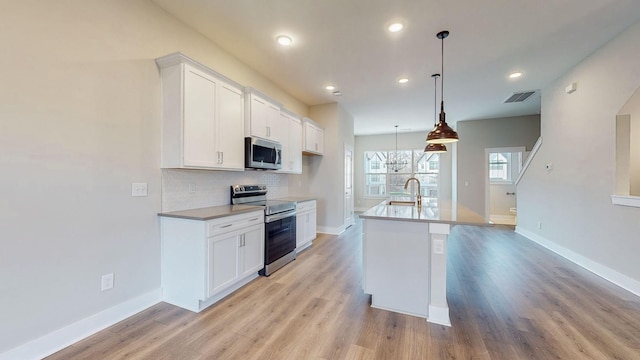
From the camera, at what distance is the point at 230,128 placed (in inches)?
114

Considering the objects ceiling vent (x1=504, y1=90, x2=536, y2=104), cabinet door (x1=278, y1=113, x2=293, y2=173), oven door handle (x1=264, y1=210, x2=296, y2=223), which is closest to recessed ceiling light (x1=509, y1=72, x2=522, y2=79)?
ceiling vent (x1=504, y1=90, x2=536, y2=104)

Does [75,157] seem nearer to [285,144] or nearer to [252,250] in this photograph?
[252,250]

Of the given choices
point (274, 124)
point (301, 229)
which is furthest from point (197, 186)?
point (301, 229)

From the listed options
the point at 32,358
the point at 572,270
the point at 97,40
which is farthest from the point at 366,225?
the point at 572,270

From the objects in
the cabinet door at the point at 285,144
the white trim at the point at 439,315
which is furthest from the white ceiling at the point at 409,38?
the white trim at the point at 439,315

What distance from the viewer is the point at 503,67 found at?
3.59m

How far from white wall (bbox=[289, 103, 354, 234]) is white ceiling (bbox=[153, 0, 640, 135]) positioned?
0.88m

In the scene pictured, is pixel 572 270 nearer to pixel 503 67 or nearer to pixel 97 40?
pixel 503 67

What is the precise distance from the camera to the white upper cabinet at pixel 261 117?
3154 millimetres

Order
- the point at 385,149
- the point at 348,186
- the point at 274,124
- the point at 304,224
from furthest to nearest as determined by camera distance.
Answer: the point at 385,149 < the point at 348,186 < the point at 304,224 < the point at 274,124

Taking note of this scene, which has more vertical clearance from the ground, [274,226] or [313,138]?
[313,138]

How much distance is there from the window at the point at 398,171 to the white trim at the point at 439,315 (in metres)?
6.72

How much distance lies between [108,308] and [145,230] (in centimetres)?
66

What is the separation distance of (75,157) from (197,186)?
110cm
